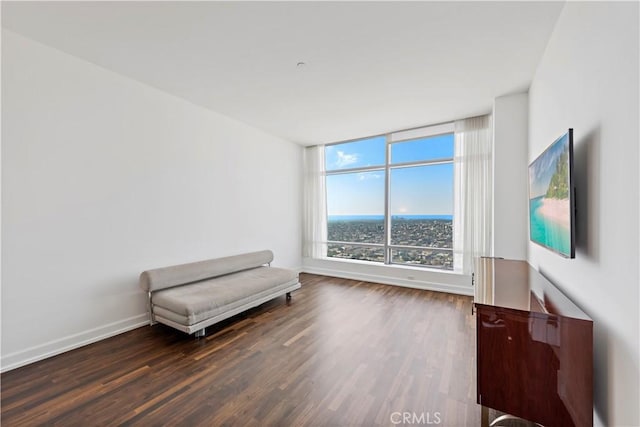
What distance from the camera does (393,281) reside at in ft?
15.8

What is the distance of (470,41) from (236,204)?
12.3 ft

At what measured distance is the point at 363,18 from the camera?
6.68ft

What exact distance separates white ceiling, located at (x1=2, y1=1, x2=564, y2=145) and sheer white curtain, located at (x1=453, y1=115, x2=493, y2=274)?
1.94 feet

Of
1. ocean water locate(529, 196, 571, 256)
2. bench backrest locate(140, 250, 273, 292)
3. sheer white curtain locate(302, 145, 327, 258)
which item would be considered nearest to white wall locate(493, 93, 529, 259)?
ocean water locate(529, 196, 571, 256)

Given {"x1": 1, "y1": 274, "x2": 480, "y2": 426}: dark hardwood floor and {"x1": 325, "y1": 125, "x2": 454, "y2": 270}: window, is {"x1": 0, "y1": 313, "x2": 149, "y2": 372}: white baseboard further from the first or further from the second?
{"x1": 325, "y1": 125, "x2": 454, "y2": 270}: window

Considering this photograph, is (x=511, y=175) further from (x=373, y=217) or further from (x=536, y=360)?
(x=536, y=360)

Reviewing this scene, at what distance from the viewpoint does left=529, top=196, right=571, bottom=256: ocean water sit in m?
1.58

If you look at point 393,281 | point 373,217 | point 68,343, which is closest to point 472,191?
point 373,217

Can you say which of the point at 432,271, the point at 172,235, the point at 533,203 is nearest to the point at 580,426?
the point at 533,203

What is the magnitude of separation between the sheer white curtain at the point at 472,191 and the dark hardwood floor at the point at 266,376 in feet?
4.06

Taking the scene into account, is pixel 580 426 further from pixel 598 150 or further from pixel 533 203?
pixel 533 203

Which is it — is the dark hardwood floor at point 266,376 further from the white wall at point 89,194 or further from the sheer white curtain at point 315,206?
the sheer white curtain at point 315,206

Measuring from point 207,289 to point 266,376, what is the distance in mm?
1424

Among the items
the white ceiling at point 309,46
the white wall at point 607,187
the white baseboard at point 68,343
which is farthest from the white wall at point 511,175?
the white baseboard at point 68,343
